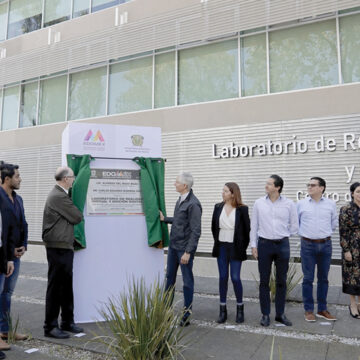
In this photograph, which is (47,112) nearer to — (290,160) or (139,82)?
(139,82)

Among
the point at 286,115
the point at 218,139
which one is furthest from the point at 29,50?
the point at 286,115

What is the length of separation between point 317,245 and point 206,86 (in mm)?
5927

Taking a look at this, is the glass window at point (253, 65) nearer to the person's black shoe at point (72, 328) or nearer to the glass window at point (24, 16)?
the person's black shoe at point (72, 328)

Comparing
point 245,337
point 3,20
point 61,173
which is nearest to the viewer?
point 245,337

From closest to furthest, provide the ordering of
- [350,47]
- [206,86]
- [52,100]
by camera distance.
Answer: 1. [350,47]
2. [206,86]
3. [52,100]

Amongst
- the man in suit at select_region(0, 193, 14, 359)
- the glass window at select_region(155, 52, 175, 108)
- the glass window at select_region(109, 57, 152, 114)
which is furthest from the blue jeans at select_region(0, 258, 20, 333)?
the glass window at select_region(109, 57, 152, 114)

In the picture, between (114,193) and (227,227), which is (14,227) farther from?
(227,227)

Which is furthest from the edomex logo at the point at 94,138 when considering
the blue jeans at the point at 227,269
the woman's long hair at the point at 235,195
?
the blue jeans at the point at 227,269

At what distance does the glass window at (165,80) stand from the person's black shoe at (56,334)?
7055mm

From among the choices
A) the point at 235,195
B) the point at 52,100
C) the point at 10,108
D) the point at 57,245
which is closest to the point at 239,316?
the point at 235,195

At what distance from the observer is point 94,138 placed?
202 inches

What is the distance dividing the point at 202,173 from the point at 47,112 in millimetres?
6450

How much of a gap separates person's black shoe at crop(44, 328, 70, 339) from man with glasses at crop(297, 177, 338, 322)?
315 centimetres

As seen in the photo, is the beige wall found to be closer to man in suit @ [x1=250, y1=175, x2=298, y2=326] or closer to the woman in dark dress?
the woman in dark dress
